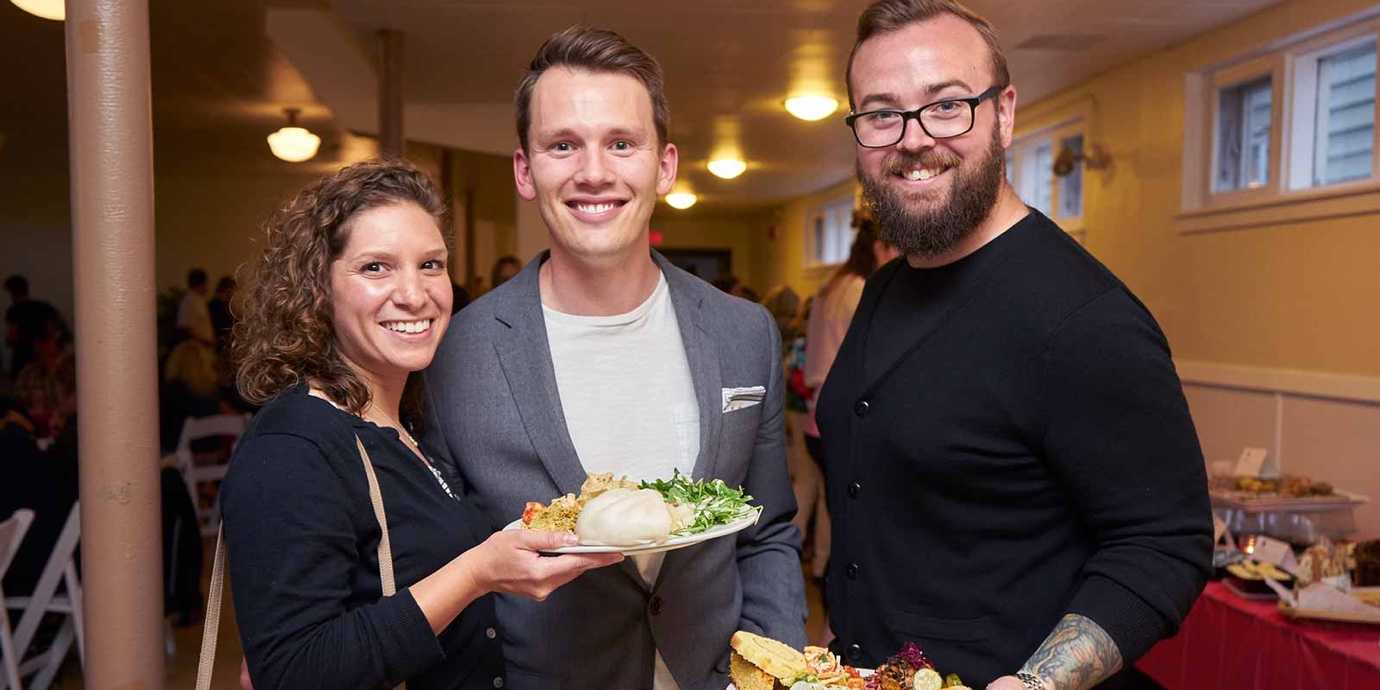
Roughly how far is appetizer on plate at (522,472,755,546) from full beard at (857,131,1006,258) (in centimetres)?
46

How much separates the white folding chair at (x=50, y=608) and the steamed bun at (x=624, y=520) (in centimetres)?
301

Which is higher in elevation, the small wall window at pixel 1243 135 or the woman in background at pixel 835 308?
the small wall window at pixel 1243 135

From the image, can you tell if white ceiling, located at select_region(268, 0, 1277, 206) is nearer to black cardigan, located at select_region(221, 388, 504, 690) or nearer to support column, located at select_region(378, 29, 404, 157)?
support column, located at select_region(378, 29, 404, 157)

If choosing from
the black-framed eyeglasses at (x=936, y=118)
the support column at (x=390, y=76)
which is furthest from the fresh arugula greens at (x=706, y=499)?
the support column at (x=390, y=76)

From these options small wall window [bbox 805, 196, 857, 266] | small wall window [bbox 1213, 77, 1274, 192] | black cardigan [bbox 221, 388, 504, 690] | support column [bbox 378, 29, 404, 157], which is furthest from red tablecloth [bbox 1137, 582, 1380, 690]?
small wall window [bbox 805, 196, 857, 266]

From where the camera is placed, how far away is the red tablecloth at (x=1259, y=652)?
8.51ft

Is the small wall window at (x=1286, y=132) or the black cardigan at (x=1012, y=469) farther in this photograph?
the small wall window at (x=1286, y=132)

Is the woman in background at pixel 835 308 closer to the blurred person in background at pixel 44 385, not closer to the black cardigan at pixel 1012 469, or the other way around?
the black cardigan at pixel 1012 469

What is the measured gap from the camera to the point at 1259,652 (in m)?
2.93

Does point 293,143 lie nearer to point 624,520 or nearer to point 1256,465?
point 1256,465

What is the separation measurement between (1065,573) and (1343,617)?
1.69m

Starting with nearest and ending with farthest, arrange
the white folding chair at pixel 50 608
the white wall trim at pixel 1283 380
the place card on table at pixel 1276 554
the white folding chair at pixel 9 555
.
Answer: the place card on table at pixel 1276 554 → the white folding chair at pixel 9 555 → the white folding chair at pixel 50 608 → the white wall trim at pixel 1283 380

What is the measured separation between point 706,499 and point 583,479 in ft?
0.79

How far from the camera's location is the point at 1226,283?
542cm
